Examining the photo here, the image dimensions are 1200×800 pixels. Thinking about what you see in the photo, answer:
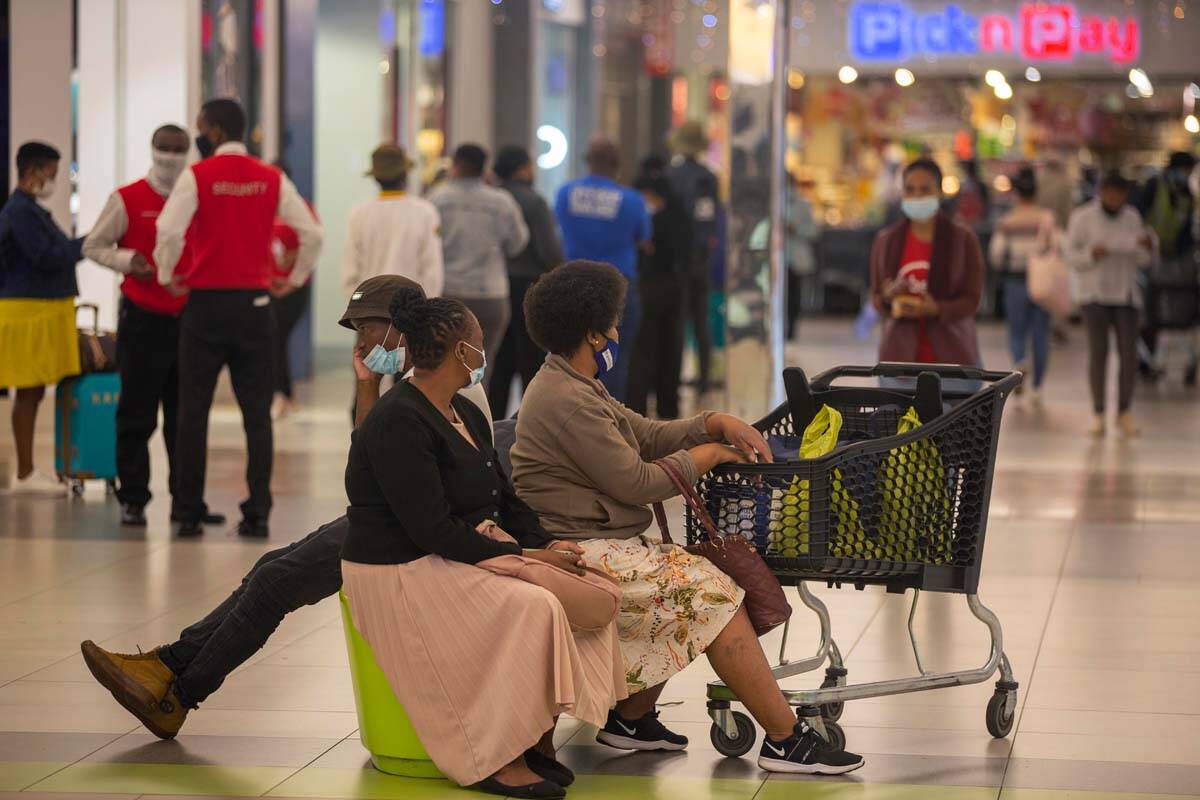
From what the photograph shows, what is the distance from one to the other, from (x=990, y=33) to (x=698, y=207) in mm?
10291

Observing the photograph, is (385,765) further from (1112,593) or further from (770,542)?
(1112,593)

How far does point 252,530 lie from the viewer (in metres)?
7.79

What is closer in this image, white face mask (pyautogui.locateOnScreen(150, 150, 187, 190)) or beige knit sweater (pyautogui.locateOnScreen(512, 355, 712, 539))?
beige knit sweater (pyautogui.locateOnScreen(512, 355, 712, 539))

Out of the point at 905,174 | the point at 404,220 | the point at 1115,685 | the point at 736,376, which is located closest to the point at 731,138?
the point at 736,376

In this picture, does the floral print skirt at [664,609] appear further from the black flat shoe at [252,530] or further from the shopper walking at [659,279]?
the shopper walking at [659,279]

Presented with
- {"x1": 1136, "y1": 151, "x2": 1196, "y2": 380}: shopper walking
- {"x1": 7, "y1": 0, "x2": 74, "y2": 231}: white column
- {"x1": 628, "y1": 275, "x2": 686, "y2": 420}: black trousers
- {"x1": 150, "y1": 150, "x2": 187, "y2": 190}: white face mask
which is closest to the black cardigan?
{"x1": 150, "y1": 150, "x2": 187, "y2": 190}: white face mask

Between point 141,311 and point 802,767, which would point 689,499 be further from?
point 141,311

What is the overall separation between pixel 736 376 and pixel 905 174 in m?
4.45

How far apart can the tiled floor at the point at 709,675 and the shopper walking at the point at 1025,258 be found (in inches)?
187

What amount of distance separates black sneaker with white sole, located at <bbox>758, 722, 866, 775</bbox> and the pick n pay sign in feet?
60.8

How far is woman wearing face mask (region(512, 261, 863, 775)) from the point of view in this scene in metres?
4.39

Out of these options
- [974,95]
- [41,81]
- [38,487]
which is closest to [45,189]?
[38,487]

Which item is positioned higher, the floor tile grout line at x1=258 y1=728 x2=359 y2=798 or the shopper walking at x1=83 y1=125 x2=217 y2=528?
the shopper walking at x1=83 y1=125 x2=217 y2=528

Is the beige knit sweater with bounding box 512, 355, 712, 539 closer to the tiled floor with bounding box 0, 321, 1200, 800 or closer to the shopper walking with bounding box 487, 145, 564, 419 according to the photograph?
the tiled floor with bounding box 0, 321, 1200, 800
